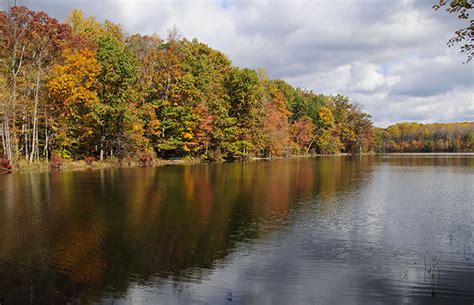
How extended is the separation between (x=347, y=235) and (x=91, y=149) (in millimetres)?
42346

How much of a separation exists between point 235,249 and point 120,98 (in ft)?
125

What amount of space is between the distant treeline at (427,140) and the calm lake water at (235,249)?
134557 mm

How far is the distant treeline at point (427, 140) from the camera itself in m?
156

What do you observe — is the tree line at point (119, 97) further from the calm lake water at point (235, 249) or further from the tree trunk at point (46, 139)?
the calm lake water at point (235, 249)

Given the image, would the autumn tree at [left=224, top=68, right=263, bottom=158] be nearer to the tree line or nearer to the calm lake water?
the tree line

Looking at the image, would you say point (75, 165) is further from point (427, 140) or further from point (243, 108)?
point (427, 140)

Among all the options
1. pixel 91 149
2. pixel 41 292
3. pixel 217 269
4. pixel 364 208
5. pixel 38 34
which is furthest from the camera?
pixel 91 149

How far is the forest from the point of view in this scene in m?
40.9

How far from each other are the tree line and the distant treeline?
91602mm

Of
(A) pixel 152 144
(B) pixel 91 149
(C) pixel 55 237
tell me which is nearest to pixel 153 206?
(C) pixel 55 237

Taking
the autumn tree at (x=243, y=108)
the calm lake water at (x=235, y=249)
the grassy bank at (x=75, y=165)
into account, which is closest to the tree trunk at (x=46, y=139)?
the grassy bank at (x=75, y=165)

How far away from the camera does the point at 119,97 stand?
47500 mm

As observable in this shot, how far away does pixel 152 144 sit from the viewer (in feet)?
188

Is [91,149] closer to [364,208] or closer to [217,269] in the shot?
[364,208]
